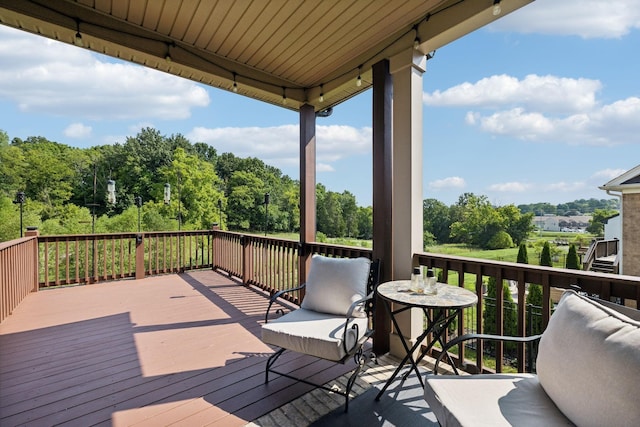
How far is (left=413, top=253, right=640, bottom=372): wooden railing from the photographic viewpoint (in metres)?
1.71

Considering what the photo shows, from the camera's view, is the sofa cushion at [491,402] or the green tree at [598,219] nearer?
the sofa cushion at [491,402]

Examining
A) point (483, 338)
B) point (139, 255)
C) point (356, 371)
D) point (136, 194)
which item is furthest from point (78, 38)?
point (136, 194)

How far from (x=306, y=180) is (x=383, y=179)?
143 cm

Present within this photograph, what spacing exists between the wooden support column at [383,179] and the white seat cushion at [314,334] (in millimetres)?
489

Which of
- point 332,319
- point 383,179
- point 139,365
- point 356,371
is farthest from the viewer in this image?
point 383,179

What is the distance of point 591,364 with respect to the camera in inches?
45.1

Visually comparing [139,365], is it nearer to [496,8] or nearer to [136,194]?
[496,8]

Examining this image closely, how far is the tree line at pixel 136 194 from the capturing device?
13.9m

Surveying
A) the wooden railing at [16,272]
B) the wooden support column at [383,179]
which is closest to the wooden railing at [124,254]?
the wooden railing at [16,272]

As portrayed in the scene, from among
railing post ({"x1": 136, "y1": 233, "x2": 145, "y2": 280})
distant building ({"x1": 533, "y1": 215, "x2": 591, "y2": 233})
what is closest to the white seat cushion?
distant building ({"x1": 533, "y1": 215, "x2": 591, "y2": 233})

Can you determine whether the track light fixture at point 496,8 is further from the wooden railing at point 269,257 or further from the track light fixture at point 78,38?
the track light fixture at point 78,38

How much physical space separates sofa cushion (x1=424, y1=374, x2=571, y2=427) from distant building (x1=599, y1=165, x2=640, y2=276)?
198 inches

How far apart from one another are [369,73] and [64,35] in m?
2.87

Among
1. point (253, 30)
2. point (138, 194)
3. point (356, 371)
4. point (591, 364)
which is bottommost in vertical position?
point (356, 371)
